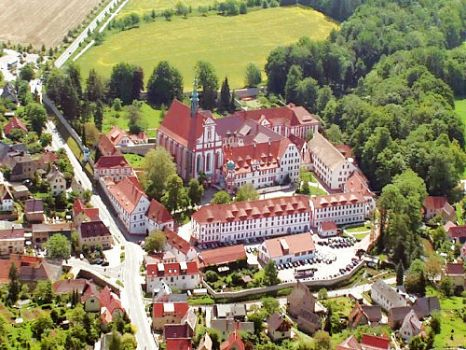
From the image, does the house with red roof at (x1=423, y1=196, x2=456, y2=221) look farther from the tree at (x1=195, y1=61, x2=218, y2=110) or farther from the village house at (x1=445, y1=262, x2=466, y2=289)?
the tree at (x1=195, y1=61, x2=218, y2=110)

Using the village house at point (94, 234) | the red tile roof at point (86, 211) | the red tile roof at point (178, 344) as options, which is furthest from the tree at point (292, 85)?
the red tile roof at point (178, 344)

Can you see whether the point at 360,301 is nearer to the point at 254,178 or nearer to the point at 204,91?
the point at 254,178

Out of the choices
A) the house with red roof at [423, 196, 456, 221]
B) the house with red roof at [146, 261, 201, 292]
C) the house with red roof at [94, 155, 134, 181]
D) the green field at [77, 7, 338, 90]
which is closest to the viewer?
the house with red roof at [146, 261, 201, 292]

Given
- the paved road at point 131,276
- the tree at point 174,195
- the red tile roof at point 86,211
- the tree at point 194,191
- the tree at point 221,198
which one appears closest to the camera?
the paved road at point 131,276

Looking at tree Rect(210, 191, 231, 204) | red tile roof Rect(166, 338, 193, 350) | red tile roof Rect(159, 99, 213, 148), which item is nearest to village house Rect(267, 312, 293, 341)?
red tile roof Rect(166, 338, 193, 350)

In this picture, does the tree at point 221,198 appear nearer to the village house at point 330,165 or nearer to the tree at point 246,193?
the tree at point 246,193

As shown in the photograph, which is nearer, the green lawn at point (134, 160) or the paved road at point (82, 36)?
the green lawn at point (134, 160)

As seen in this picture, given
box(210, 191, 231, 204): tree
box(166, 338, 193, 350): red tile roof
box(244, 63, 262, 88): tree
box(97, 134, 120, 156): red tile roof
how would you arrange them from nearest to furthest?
box(166, 338, 193, 350): red tile roof
box(210, 191, 231, 204): tree
box(97, 134, 120, 156): red tile roof
box(244, 63, 262, 88): tree
